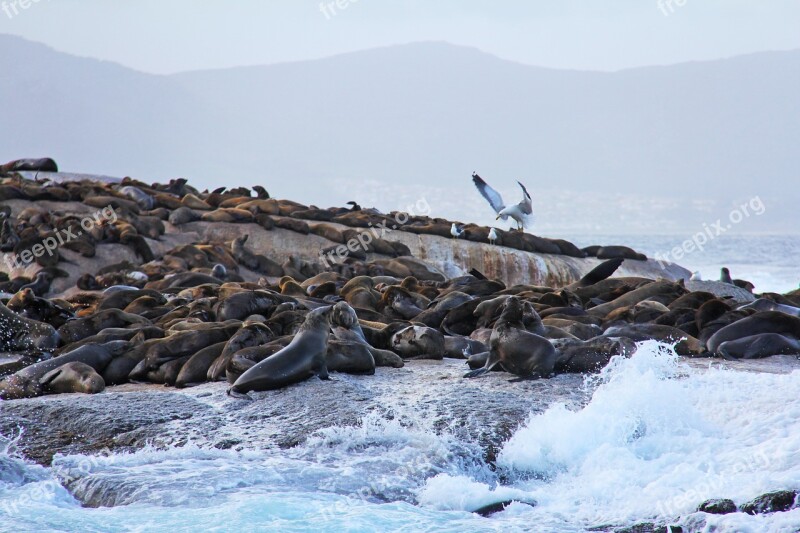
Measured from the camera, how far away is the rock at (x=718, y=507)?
171 inches

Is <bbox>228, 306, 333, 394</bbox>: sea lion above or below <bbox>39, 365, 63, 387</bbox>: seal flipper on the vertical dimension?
above

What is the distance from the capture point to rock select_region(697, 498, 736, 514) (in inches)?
171

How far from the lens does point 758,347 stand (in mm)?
7625

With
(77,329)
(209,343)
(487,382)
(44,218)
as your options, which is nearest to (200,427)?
(209,343)

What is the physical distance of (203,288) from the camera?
10.8 metres

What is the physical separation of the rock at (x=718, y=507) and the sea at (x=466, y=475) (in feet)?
0.21

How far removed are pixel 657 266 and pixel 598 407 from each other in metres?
13.8

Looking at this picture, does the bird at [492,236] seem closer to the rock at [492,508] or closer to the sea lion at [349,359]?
the sea lion at [349,359]

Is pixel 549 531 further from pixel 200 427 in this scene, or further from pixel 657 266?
pixel 657 266

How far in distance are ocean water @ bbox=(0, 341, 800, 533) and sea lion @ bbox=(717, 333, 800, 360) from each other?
1517 mm

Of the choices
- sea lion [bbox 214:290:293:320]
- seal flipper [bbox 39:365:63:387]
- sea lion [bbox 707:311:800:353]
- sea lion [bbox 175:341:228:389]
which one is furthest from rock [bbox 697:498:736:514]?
sea lion [bbox 214:290:293:320]

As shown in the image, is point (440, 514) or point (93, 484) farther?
point (93, 484)

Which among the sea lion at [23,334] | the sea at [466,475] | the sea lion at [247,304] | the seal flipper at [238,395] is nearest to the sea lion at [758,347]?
the sea at [466,475]

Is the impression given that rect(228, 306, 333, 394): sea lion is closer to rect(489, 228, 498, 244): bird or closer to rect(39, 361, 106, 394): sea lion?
rect(39, 361, 106, 394): sea lion
